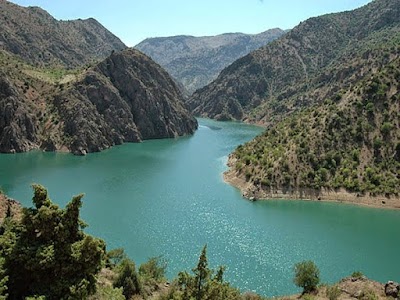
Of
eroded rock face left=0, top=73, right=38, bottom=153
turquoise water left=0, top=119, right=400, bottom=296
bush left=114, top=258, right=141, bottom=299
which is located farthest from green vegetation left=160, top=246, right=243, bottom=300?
eroded rock face left=0, top=73, right=38, bottom=153

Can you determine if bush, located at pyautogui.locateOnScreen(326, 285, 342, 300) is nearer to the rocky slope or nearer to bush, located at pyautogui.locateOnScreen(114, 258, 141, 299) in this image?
bush, located at pyautogui.locateOnScreen(114, 258, 141, 299)

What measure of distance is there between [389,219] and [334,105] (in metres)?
38.8

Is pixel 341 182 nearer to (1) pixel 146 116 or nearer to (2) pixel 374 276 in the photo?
(2) pixel 374 276

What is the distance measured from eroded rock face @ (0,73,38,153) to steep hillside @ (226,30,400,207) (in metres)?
74.0

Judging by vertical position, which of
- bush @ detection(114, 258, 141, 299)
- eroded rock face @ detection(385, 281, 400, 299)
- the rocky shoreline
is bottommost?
the rocky shoreline

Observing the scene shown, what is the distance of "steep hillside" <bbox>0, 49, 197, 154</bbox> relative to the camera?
6009 inches

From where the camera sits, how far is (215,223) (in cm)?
7950

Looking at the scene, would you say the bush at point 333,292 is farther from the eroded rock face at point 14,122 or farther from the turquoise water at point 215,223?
the eroded rock face at point 14,122

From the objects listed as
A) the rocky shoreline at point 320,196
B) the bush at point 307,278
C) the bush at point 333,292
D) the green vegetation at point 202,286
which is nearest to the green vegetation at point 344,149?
the rocky shoreline at point 320,196

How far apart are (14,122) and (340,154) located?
106 m

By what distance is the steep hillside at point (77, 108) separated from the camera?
15262 centimetres

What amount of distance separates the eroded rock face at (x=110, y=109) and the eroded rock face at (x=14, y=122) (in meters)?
11.7

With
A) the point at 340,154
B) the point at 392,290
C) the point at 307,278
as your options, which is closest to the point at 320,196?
the point at 340,154

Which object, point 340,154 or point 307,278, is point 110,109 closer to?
point 340,154
